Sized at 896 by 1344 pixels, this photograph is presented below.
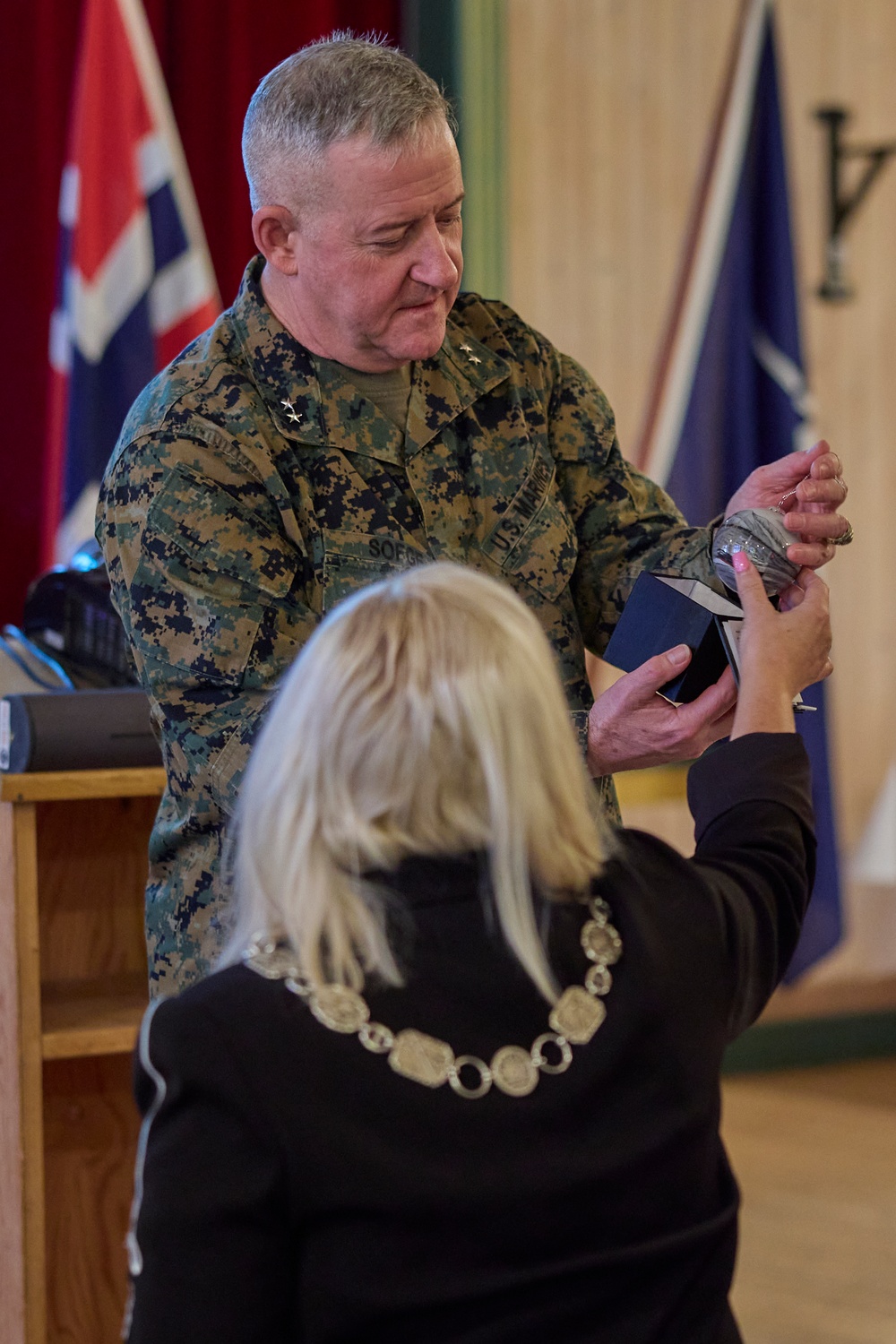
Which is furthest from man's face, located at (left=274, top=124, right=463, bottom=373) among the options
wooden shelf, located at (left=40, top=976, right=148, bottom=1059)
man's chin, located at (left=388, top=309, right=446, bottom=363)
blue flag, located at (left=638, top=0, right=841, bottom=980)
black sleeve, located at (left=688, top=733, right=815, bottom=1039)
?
blue flag, located at (left=638, top=0, right=841, bottom=980)

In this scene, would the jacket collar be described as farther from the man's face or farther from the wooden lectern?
the wooden lectern

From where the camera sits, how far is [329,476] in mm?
1631

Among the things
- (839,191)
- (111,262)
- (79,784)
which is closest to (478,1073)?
(79,784)

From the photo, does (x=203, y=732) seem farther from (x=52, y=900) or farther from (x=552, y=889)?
(x=52, y=900)

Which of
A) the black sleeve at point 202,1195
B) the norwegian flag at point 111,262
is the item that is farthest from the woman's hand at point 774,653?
the norwegian flag at point 111,262

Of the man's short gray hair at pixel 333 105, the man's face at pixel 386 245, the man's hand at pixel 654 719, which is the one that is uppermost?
the man's short gray hair at pixel 333 105

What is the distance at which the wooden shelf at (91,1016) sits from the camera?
212 cm

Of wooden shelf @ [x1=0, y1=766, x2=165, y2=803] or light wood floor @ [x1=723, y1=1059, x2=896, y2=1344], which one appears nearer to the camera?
wooden shelf @ [x1=0, y1=766, x2=165, y2=803]

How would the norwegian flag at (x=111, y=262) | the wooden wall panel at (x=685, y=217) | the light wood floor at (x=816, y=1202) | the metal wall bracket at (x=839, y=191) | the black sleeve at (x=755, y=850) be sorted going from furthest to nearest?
1. the metal wall bracket at (x=839, y=191)
2. the wooden wall panel at (x=685, y=217)
3. the norwegian flag at (x=111, y=262)
4. the light wood floor at (x=816, y=1202)
5. the black sleeve at (x=755, y=850)

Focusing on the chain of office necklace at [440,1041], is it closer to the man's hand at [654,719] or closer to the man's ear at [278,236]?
the man's hand at [654,719]

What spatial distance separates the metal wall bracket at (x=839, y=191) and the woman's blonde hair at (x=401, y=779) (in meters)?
3.44

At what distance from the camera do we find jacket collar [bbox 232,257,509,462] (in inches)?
64.4

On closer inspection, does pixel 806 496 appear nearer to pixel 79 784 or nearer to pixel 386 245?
pixel 386 245

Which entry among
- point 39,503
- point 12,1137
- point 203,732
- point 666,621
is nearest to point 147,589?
point 203,732
